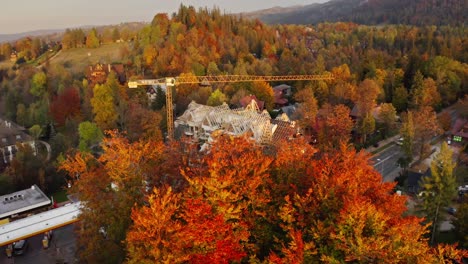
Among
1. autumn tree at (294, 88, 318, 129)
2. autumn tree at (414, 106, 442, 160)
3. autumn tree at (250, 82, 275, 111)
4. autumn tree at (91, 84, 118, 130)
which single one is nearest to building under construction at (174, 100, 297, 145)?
autumn tree at (294, 88, 318, 129)

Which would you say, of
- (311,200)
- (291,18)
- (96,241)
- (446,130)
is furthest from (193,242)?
(291,18)

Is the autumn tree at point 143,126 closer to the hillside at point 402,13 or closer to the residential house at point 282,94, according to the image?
the residential house at point 282,94

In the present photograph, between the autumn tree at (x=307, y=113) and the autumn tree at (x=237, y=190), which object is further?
the autumn tree at (x=307, y=113)

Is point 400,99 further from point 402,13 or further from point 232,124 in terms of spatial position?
point 402,13

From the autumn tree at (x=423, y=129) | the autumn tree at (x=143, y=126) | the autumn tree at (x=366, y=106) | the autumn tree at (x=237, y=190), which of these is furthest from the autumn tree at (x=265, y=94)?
the autumn tree at (x=237, y=190)

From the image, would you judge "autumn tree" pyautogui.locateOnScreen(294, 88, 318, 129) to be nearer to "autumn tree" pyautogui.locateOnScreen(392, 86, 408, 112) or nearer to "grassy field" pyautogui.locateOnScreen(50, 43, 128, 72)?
"autumn tree" pyautogui.locateOnScreen(392, 86, 408, 112)

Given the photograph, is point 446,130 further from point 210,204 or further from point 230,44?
point 230,44
